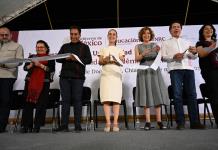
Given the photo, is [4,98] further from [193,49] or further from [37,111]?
[193,49]

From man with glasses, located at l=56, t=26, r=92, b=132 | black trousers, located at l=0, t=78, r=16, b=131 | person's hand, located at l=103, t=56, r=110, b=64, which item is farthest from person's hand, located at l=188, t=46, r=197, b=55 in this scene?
black trousers, located at l=0, t=78, r=16, b=131

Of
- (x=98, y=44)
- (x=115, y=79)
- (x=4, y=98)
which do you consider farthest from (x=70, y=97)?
(x=98, y=44)

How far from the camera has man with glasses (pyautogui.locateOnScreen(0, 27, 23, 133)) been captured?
13.5ft

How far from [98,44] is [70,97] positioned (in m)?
2.11

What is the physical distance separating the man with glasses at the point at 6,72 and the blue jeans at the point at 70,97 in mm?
822

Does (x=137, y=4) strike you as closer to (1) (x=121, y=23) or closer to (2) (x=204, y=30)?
(1) (x=121, y=23)

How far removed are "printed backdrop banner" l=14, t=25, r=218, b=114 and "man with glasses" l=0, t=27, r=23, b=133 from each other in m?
1.43

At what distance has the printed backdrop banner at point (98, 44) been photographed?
559 cm

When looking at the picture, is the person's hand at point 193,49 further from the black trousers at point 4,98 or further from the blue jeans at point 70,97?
the black trousers at point 4,98

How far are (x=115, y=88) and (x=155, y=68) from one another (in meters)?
0.61

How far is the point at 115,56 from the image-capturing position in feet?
13.1

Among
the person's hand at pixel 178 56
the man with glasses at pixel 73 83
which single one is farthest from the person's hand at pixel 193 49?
the man with glasses at pixel 73 83

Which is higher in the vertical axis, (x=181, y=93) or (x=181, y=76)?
(x=181, y=76)

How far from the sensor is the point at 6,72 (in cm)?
416
